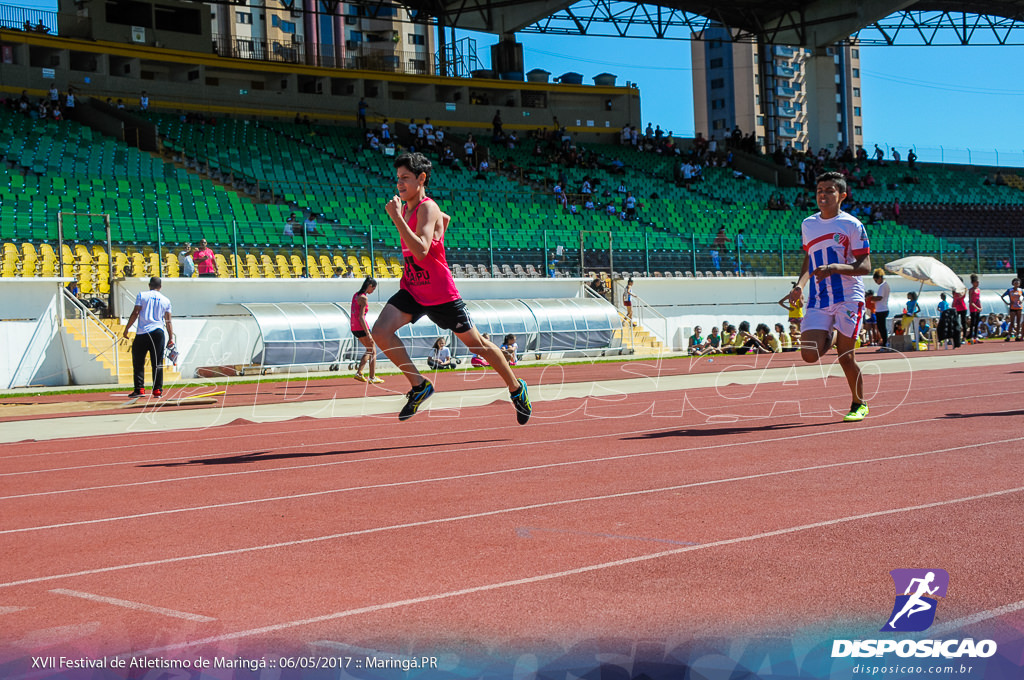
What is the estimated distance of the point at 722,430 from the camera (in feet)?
28.5

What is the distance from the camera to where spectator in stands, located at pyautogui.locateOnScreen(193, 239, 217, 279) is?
25.5 meters

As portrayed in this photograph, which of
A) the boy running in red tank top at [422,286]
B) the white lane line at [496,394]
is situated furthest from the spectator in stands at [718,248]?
the boy running in red tank top at [422,286]

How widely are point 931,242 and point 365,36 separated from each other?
5330 centimetres

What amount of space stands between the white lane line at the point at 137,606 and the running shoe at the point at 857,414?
676 cm

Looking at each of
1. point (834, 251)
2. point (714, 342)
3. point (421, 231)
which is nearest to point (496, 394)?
point (834, 251)

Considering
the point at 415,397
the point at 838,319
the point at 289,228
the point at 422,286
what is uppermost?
the point at 289,228

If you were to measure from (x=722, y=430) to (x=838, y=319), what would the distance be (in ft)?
4.54

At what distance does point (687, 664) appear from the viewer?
8.92ft

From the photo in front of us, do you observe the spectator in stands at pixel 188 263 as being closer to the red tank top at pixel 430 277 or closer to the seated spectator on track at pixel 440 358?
the seated spectator on track at pixel 440 358

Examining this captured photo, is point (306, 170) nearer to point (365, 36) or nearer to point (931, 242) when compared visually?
point (931, 242)

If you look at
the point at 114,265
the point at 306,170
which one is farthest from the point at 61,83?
the point at 114,265

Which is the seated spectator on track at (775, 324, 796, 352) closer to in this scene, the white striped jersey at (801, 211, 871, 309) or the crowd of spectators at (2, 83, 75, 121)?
the white striped jersey at (801, 211, 871, 309)

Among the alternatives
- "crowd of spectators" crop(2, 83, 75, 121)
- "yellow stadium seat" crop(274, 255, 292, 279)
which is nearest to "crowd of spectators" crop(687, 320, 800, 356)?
"yellow stadium seat" crop(274, 255, 292, 279)

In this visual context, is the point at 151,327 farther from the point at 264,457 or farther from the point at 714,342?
the point at 714,342
